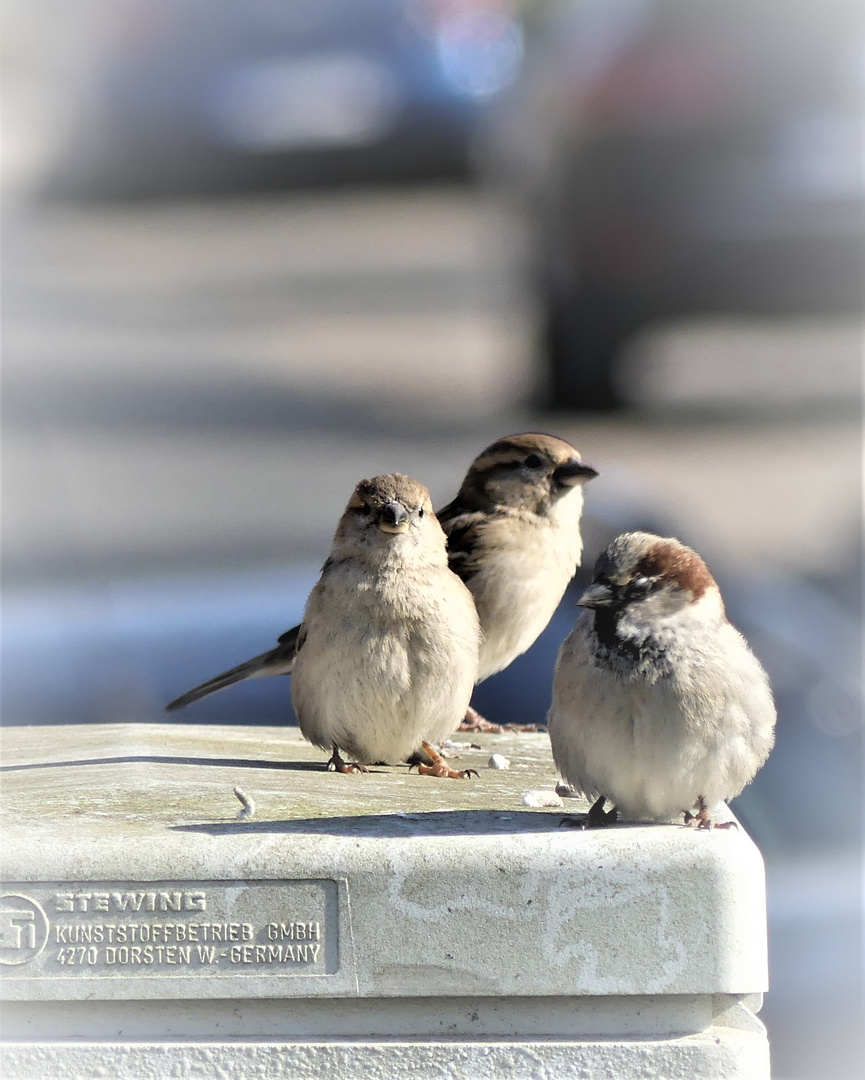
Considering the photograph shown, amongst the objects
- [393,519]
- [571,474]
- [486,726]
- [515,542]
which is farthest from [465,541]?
[393,519]

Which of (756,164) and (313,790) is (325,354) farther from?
(313,790)

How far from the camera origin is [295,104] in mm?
14602

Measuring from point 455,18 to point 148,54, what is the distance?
2.58 metres

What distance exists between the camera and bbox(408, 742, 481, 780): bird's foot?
2920 millimetres

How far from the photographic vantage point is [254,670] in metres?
3.42

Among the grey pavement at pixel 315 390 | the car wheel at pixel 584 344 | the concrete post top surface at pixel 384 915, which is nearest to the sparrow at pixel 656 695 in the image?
the concrete post top surface at pixel 384 915

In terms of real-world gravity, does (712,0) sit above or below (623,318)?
above

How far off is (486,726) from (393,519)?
97 centimetres

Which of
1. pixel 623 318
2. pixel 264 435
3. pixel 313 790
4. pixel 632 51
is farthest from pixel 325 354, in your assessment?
pixel 313 790

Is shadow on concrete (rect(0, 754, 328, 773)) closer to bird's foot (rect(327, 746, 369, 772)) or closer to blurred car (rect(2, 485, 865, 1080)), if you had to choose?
bird's foot (rect(327, 746, 369, 772))

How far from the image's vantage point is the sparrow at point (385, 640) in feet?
9.41

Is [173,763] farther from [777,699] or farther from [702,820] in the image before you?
[777,699]

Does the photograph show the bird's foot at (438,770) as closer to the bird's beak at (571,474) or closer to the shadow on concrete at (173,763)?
the shadow on concrete at (173,763)

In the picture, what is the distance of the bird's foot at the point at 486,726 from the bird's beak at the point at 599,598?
4.09 feet
